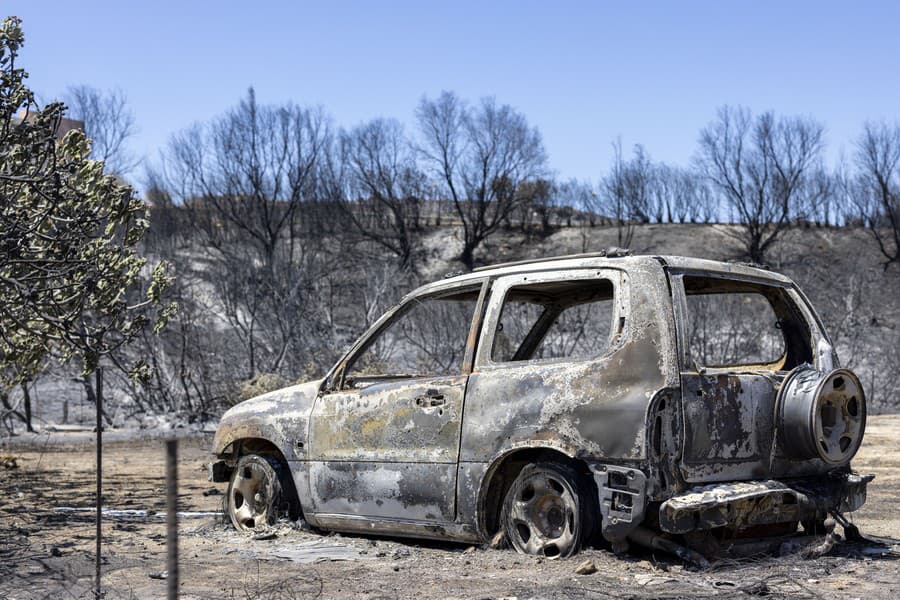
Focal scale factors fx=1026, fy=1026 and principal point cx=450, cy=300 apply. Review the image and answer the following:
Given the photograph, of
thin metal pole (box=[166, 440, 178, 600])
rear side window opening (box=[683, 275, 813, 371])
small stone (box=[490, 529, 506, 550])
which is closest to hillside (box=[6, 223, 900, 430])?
rear side window opening (box=[683, 275, 813, 371])

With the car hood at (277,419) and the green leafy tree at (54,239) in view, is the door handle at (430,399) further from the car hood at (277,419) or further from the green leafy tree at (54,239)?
the green leafy tree at (54,239)

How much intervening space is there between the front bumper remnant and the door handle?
1602 millimetres

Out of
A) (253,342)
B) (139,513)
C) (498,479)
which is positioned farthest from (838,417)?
(253,342)

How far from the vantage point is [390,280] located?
25.6 meters

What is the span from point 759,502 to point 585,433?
101 cm

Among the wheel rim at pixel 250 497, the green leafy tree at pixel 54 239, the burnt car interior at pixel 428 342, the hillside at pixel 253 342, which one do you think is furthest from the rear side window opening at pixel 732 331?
the wheel rim at pixel 250 497

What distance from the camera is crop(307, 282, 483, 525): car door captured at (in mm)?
6145

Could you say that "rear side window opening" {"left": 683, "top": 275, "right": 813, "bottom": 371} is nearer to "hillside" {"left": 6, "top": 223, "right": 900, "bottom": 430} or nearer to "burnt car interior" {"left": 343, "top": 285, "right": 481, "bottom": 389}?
"hillside" {"left": 6, "top": 223, "right": 900, "bottom": 430}

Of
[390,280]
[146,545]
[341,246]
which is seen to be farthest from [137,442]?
[341,246]

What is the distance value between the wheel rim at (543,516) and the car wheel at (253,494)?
2130 mm

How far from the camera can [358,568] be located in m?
5.74

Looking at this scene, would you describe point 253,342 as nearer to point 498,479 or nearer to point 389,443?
point 389,443

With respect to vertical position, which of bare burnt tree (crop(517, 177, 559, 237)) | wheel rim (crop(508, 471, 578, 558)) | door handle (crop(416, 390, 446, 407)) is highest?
bare burnt tree (crop(517, 177, 559, 237))

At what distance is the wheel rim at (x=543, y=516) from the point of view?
5.49 metres
